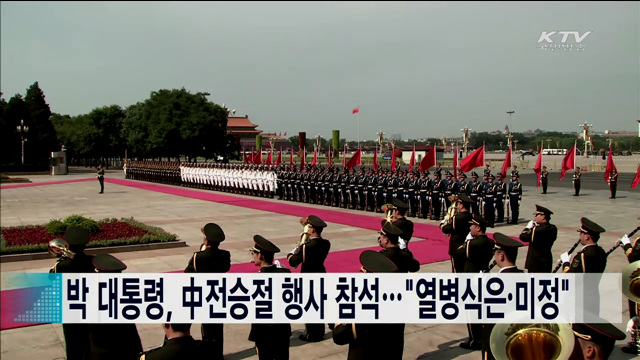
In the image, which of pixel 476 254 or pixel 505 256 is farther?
pixel 476 254

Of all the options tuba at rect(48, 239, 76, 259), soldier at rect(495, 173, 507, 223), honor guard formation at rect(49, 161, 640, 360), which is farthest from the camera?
soldier at rect(495, 173, 507, 223)

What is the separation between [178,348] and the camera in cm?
280

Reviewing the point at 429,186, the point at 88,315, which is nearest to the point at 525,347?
the point at 88,315

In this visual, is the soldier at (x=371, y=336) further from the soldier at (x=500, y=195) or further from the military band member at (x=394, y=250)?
the soldier at (x=500, y=195)

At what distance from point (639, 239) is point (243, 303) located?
4.88 meters

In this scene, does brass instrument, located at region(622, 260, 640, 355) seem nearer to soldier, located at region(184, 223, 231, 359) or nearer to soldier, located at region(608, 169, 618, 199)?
soldier, located at region(184, 223, 231, 359)

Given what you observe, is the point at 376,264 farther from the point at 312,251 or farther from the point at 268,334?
the point at 312,251

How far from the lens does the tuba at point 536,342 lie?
2.71 metres

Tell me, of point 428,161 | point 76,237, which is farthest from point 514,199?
point 76,237

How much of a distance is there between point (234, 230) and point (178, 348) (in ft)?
39.9

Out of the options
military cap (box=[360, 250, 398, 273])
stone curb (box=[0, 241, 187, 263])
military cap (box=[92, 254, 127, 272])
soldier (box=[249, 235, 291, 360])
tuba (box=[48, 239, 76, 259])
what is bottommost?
stone curb (box=[0, 241, 187, 263])

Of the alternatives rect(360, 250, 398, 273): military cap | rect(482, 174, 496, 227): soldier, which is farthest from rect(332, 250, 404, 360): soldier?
rect(482, 174, 496, 227): soldier

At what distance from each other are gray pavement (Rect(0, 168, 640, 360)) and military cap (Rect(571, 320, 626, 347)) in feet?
9.77

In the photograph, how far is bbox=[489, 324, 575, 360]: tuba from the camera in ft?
8.90
